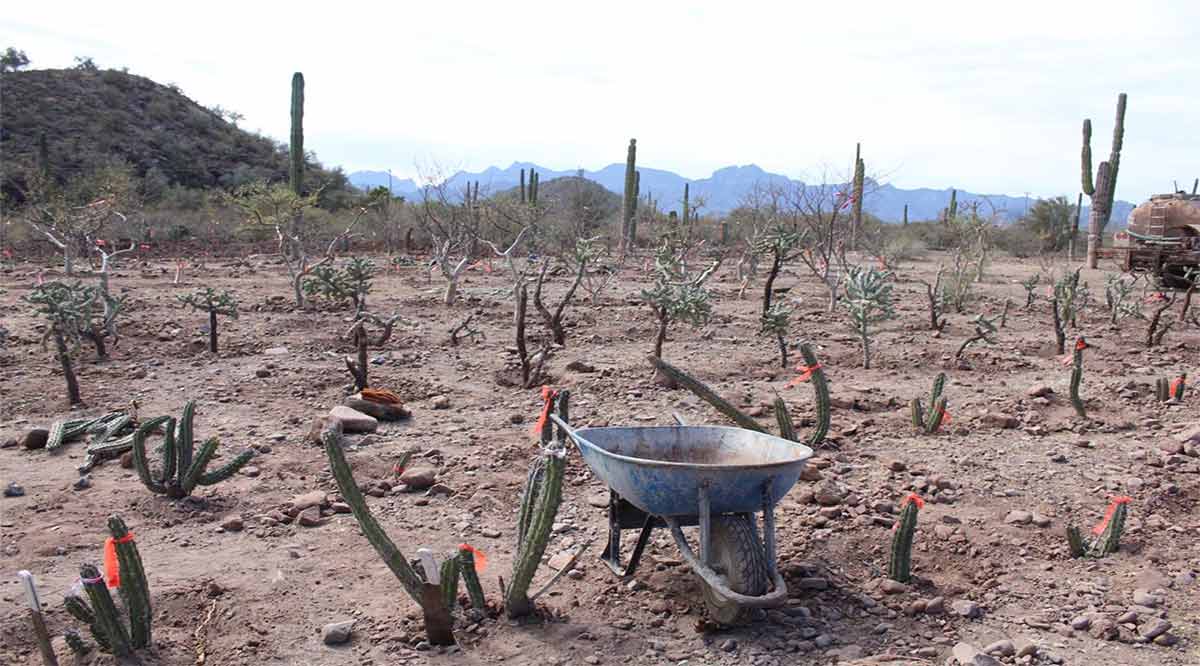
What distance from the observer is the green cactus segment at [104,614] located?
3.20 meters

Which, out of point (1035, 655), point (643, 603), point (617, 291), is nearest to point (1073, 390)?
point (1035, 655)

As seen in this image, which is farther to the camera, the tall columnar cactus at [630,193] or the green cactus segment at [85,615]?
the tall columnar cactus at [630,193]

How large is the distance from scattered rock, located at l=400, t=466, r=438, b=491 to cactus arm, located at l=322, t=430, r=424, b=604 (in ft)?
5.68

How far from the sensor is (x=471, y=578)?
3.62m

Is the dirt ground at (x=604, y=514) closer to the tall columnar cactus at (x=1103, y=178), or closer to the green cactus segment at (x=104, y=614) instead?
the green cactus segment at (x=104, y=614)

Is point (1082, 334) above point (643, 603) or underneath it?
above

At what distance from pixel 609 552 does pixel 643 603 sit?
1.00ft

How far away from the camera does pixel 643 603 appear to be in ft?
12.6

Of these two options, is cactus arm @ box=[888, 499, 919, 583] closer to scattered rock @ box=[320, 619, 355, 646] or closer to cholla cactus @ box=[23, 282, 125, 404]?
scattered rock @ box=[320, 619, 355, 646]

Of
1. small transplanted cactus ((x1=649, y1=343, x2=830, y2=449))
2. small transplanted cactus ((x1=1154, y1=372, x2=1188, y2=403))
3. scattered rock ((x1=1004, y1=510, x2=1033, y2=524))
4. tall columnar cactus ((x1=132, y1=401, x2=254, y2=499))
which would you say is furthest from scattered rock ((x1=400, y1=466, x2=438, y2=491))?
small transplanted cactus ((x1=1154, y1=372, x2=1188, y2=403))

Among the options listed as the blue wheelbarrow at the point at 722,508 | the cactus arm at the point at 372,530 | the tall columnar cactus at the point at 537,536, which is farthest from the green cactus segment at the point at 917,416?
the cactus arm at the point at 372,530

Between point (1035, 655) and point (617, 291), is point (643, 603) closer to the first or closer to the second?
point (1035, 655)

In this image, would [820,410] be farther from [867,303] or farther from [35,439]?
[35,439]

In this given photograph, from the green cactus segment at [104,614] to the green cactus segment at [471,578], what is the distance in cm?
117
